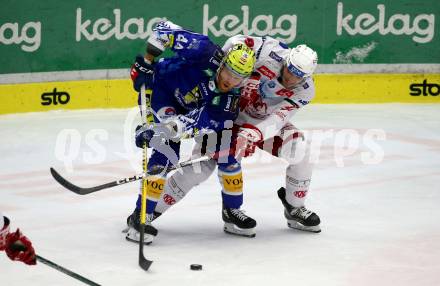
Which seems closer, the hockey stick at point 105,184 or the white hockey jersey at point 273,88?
the hockey stick at point 105,184

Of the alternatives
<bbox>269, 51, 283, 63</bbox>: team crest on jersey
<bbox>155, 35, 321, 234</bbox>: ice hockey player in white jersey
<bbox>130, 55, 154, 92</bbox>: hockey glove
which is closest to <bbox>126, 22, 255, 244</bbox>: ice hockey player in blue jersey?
<bbox>130, 55, 154, 92</bbox>: hockey glove

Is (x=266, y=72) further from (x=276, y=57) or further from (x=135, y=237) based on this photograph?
(x=135, y=237)

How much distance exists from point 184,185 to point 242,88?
2.21 ft

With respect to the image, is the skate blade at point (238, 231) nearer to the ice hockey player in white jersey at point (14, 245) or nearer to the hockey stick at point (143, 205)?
the hockey stick at point (143, 205)

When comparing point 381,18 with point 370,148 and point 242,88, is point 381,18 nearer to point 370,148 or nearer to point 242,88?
point 370,148

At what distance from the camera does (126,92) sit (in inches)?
400

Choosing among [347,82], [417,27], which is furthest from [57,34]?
[417,27]

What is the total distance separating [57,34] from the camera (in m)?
9.80

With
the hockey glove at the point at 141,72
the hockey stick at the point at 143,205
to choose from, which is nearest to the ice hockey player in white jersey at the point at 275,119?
the hockey stick at the point at 143,205

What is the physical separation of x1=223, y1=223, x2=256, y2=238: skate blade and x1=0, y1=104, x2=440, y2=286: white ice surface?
0.05m

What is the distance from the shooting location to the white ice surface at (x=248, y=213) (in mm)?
5469

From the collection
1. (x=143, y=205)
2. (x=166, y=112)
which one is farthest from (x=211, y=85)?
(x=143, y=205)

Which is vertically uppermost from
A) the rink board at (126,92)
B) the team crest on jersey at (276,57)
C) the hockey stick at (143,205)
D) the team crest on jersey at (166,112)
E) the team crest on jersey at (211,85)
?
the team crest on jersey at (276,57)

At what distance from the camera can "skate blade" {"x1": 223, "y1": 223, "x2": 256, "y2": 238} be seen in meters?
6.30
